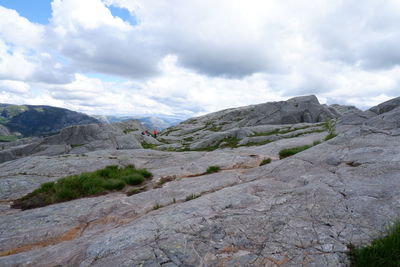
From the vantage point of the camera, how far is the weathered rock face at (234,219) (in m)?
6.14

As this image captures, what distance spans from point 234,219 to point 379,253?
156 inches

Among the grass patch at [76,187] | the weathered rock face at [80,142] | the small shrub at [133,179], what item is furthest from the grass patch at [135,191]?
the weathered rock face at [80,142]

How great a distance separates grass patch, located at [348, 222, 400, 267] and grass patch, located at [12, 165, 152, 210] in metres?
13.1

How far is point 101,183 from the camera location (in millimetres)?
14305

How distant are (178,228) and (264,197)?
162 inches

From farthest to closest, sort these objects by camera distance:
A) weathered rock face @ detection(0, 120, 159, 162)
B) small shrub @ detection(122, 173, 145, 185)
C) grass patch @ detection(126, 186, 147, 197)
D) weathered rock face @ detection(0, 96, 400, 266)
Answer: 1. weathered rock face @ detection(0, 120, 159, 162)
2. small shrub @ detection(122, 173, 145, 185)
3. grass patch @ detection(126, 186, 147, 197)
4. weathered rock face @ detection(0, 96, 400, 266)

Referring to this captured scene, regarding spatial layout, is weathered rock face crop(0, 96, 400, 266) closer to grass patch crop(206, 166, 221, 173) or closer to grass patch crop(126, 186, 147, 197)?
grass patch crop(126, 186, 147, 197)

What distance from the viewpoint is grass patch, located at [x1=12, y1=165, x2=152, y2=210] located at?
489 inches

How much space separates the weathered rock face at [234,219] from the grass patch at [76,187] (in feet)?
2.97

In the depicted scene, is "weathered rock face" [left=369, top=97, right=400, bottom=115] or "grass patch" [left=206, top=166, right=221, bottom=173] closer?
"grass patch" [left=206, top=166, right=221, bottom=173]

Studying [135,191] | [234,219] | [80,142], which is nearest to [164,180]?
[135,191]

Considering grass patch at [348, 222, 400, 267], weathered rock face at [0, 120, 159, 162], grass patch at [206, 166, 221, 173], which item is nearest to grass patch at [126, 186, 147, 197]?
grass patch at [206, 166, 221, 173]

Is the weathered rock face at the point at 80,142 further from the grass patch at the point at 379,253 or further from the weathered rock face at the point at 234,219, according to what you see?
the grass patch at the point at 379,253

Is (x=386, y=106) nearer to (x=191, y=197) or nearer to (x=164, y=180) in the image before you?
(x=164, y=180)
